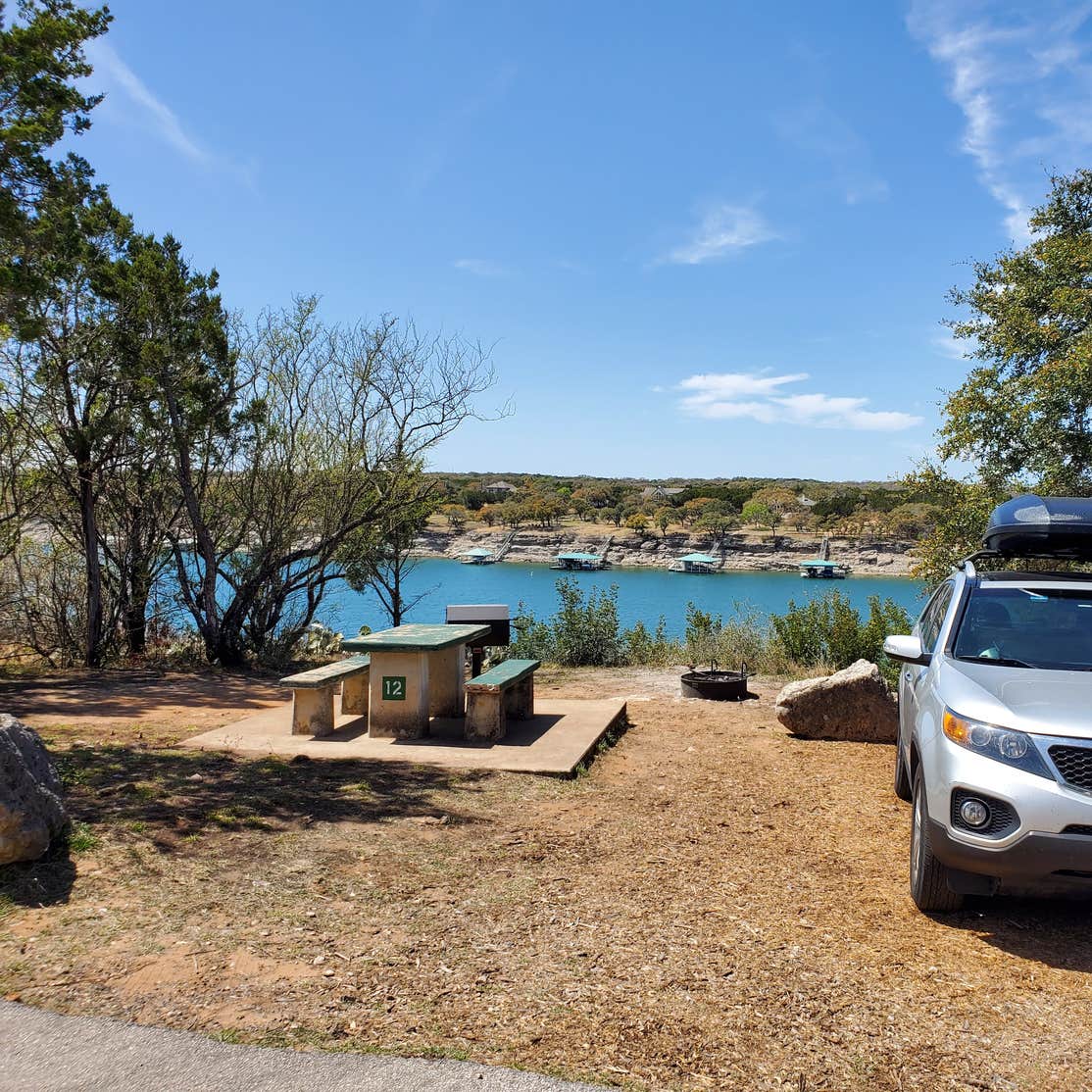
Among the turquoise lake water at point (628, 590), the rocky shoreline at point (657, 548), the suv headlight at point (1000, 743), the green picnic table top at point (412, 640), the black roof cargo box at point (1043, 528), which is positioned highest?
the black roof cargo box at point (1043, 528)

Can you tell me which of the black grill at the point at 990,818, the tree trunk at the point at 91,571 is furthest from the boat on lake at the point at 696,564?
the black grill at the point at 990,818

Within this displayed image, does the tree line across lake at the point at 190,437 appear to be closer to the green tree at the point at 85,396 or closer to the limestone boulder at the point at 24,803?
the green tree at the point at 85,396

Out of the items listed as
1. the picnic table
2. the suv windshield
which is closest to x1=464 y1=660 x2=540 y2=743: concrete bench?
the picnic table

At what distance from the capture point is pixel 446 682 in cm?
857

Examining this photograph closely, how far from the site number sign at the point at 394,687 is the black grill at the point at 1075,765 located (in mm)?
5429

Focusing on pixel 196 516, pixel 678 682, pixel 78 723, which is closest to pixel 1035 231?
pixel 678 682

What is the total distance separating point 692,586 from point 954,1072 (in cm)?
5943

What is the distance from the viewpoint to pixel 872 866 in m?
5.04

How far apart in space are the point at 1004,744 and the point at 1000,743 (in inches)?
0.6

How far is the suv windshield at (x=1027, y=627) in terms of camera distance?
15.2 feet

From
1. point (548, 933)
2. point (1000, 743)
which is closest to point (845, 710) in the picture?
point (1000, 743)

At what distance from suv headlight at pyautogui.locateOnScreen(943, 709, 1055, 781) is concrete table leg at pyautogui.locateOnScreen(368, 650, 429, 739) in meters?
4.87

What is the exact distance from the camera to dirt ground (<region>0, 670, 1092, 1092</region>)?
3092mm

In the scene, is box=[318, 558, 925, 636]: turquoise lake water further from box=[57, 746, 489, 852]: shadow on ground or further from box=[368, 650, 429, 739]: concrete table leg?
box=[57, 746, 489, 852]: shadow on ground
